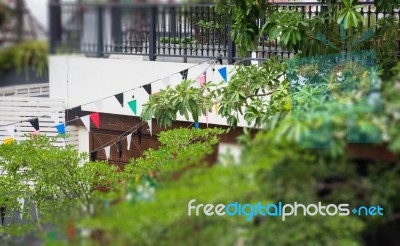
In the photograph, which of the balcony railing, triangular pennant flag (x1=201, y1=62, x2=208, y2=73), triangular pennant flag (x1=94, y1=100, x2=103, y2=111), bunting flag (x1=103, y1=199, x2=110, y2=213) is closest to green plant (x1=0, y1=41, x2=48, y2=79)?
the balcony railing

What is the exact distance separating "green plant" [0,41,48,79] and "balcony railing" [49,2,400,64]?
14.4 inches

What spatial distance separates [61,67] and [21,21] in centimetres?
379

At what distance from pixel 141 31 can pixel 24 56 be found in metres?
2.52

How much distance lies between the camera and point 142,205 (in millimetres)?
2312

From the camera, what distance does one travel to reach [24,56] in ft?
21.1

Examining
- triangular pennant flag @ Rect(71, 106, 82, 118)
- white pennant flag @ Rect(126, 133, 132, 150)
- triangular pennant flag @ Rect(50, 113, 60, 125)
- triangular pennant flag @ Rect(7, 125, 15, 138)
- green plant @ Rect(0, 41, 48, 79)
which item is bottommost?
white pennant flag @ Rect(126, 133, 132, 150)

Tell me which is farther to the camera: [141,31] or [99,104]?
[141,31]

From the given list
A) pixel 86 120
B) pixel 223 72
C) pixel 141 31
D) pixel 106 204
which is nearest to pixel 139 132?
pixel 86 120

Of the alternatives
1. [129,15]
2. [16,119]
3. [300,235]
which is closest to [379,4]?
[300,235]

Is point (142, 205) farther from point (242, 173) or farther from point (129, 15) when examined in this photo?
point (129, 15)

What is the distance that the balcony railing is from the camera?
7801mm

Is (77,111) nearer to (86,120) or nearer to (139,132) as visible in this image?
(86,120)

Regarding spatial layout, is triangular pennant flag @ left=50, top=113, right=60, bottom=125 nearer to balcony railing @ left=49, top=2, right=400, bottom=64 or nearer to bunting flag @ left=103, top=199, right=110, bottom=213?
balcony railing @ left=49, top=2, right=400, bottom=64

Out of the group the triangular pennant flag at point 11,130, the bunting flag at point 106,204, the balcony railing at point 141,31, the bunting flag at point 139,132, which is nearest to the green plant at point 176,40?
the balcony railing at point 141,31
